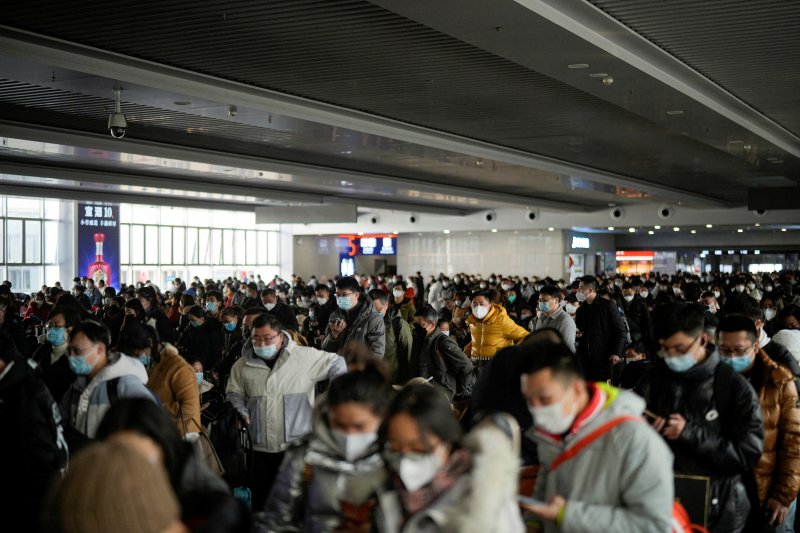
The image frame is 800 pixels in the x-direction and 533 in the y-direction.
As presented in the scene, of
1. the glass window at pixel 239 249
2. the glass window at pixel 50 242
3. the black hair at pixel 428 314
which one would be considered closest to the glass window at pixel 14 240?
the glass window at pixel 50 242

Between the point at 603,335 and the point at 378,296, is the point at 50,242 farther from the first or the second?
the point at 603,335

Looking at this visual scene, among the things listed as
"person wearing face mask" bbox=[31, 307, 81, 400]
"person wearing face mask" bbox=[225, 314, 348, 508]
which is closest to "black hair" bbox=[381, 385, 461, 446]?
"person wearing face mask" bbox=[225, 314, 348, 508]

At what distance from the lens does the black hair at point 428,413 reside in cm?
268

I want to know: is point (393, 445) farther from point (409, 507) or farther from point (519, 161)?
point (519, 161)

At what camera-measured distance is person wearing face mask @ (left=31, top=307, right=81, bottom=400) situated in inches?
248

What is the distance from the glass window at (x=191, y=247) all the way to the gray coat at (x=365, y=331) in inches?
1172

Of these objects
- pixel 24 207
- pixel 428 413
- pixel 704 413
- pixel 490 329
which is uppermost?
pixel 24 207

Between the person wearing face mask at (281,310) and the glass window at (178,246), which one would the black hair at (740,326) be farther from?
the glass window at (178,246)

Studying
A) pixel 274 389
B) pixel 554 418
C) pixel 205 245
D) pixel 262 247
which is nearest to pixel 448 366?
pixel 274 389

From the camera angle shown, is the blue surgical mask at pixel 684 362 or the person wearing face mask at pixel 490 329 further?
the person wearing face mask at pixel 490 329

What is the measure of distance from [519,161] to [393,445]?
1482 cm

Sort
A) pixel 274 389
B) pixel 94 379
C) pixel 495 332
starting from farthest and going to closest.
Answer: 1. pixel 495 332
2. pixel 274 389
3. pixel 94 379

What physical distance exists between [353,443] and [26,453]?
2065 mm

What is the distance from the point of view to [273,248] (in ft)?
140
